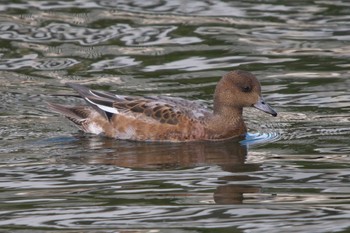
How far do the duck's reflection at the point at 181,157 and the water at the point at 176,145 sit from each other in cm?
2

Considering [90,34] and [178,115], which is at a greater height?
[90,34]

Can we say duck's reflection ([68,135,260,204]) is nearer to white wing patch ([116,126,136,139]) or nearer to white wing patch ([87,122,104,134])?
white wing patch ([116,126,136,139])

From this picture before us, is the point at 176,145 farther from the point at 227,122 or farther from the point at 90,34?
the point at 90,34

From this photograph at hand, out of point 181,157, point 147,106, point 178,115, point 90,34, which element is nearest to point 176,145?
point 178,115

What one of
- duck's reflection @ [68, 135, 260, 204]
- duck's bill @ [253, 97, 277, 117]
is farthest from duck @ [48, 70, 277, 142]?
duck's reflection @ [68, 135, 260, 204]

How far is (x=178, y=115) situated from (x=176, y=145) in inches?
14.7

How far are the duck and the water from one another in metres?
0.19

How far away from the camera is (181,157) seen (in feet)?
37.6

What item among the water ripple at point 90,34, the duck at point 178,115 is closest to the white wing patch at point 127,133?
the duck at point 178,115

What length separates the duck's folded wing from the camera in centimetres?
→ 1251

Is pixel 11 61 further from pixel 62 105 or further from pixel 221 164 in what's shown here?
pixel 221 164

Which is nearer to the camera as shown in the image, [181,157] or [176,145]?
[181,157]

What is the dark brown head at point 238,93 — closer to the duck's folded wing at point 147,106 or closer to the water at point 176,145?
the duck's folded wing at point 147,106

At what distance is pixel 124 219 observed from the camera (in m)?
8.79
